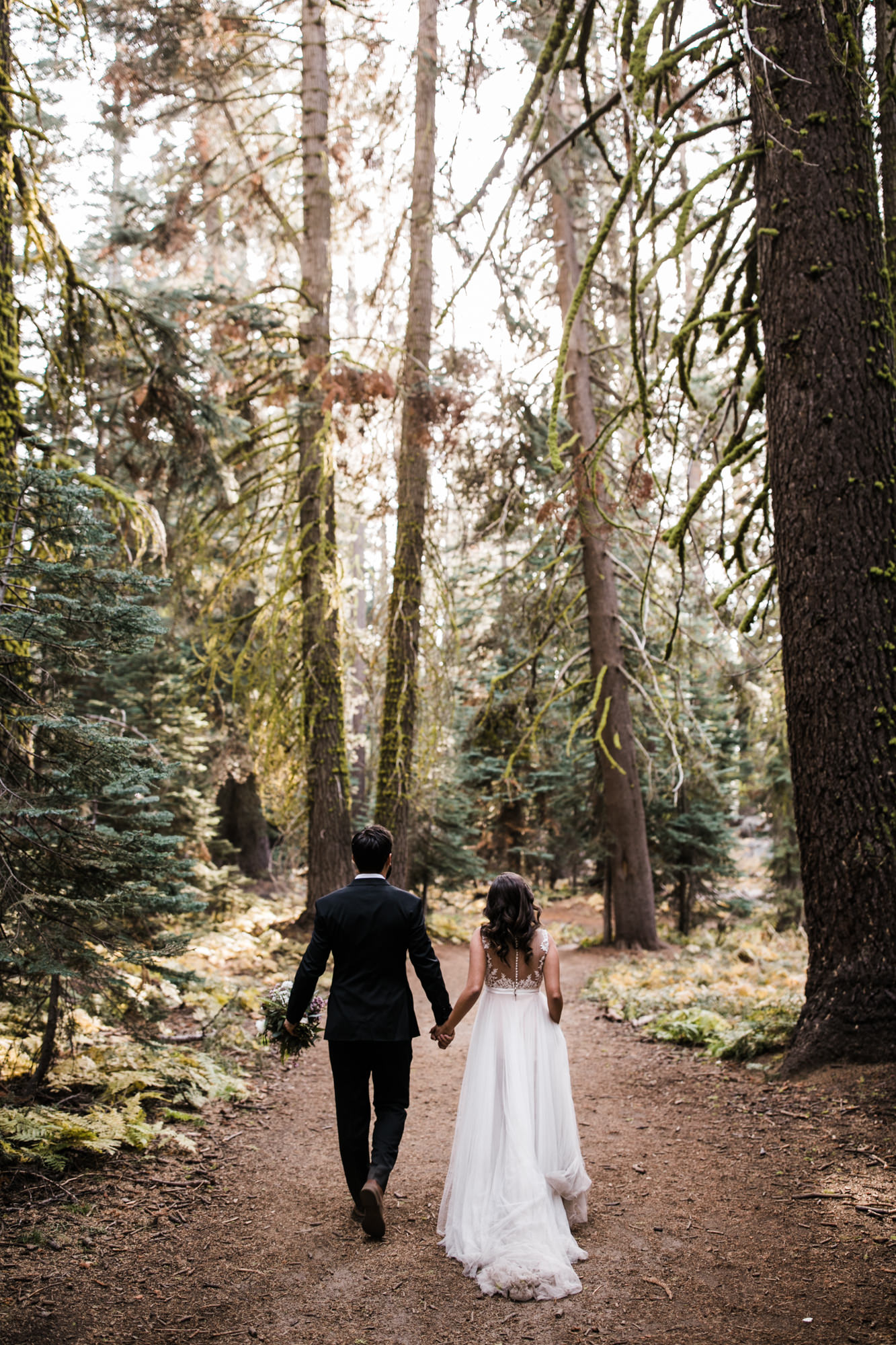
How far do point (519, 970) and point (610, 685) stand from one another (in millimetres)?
9060

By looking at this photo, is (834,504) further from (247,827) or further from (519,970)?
(247,827)

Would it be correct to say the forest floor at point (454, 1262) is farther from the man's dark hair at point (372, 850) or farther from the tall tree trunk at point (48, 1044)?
the man's dark hair at point (372, 850)

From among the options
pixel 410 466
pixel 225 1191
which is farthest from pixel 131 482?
pixel 225 1191

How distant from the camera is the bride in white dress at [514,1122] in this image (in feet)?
12.5

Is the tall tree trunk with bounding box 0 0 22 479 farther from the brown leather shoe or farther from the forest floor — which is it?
the brown leather shoe

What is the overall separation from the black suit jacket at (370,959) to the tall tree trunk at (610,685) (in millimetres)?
8672

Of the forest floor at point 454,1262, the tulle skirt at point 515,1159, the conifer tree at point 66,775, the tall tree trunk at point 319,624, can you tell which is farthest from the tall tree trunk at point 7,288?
the tulle skirt at point 515,1159

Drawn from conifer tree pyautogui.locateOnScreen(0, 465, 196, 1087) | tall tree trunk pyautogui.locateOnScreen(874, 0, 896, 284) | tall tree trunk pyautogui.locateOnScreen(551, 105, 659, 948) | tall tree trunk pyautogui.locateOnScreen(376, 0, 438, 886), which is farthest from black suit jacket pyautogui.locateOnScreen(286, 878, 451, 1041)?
tall tree trunk pyautogui.locateOnScreen(551, 105, 659, 948)

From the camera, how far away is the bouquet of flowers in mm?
4871

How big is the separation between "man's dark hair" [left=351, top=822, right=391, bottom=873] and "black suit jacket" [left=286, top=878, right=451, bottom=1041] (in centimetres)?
12

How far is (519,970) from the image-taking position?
438cm

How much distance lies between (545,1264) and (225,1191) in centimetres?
209

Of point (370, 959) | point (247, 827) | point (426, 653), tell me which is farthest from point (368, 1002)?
point (247, 827)

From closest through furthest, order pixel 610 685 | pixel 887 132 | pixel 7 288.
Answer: pixel 7 288 < pixel 887 132 < pixel 610 685
